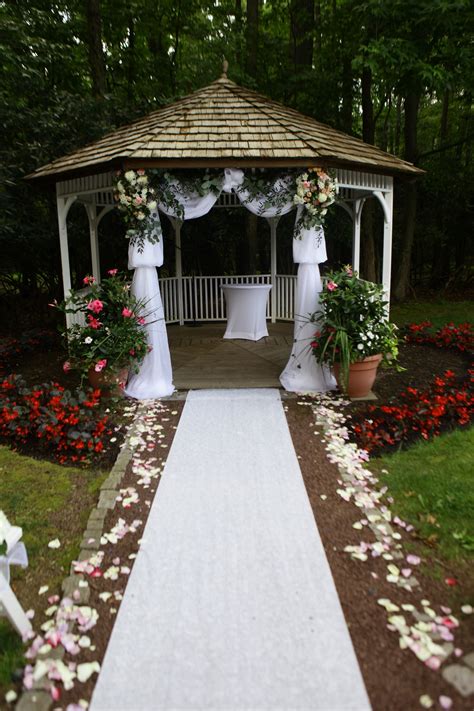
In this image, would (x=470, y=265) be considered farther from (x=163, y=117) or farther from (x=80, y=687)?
(x=80, y=687)

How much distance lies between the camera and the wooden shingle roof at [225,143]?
611cm

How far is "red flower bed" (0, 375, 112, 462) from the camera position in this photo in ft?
16.3

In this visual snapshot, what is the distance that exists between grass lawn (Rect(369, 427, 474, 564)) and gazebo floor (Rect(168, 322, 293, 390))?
2.28 meters

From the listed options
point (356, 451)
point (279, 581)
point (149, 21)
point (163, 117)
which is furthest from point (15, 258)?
point (279, 581)

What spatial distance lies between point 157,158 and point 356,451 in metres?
3.72

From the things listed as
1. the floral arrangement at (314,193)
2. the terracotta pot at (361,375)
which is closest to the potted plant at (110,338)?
the floral arrangement at (314,193)

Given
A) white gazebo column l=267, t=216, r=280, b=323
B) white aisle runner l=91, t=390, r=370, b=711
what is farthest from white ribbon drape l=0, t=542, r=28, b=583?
white gazebo column l=267, t=216, r=280, b=323

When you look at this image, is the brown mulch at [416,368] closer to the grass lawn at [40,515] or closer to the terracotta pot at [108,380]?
the terracotta pot at [108,380]

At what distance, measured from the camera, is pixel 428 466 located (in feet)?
14.8

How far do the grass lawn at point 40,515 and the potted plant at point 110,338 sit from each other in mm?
1442

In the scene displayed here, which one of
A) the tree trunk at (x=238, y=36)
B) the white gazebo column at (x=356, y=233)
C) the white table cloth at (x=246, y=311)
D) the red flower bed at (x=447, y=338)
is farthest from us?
the tree trunk at (x=238, y=36)

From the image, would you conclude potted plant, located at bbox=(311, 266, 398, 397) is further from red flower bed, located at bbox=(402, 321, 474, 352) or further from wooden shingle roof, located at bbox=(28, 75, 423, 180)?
red flower bed, located at bbox=(402, 321, 474, 352)

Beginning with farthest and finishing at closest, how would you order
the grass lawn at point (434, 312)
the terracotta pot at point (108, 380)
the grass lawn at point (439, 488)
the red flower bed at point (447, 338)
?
the grass lawn at point (434, 312), the red flower bed at point (447, 338), the terracotta pot at point (108, 380), the grass lawn at point (439, 488)

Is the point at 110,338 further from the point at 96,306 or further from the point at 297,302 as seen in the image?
the point at 297,302
